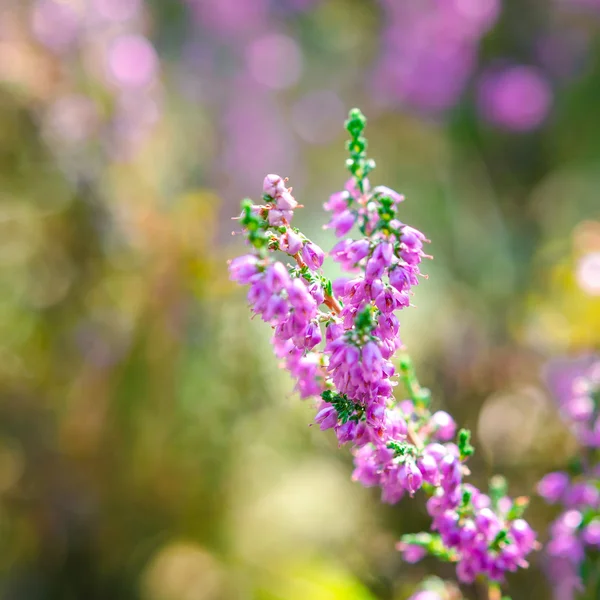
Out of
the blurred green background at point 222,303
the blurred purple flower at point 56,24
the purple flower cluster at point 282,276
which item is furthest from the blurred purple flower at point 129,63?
the purple flower cluster at point 282,276

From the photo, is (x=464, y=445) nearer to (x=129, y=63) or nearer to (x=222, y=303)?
(x=222, y=303)

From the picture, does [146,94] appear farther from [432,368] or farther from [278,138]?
[432,368]

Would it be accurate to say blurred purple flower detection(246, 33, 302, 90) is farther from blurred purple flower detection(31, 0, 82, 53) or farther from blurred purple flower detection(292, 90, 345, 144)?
blurred purple flower detection(31, 0, 82, 53)

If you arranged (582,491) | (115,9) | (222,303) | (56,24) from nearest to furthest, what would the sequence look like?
(582,491) → (222,303) → (56,24) → (115,9)

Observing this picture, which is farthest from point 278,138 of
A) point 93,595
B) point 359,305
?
point 359,305

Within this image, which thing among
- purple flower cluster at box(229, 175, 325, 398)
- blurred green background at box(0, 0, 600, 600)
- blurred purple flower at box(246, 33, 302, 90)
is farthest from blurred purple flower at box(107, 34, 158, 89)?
purple flower cluster at box(229, 175, 325, 398)

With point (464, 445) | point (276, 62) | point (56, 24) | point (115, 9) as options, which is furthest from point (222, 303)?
point (276, 62)
